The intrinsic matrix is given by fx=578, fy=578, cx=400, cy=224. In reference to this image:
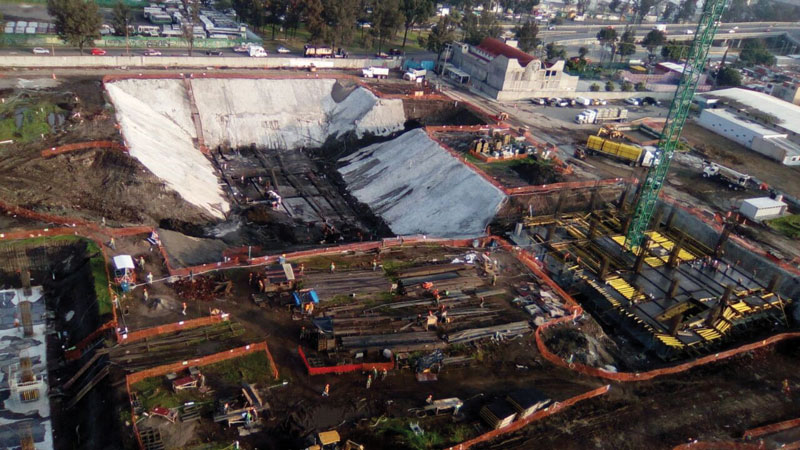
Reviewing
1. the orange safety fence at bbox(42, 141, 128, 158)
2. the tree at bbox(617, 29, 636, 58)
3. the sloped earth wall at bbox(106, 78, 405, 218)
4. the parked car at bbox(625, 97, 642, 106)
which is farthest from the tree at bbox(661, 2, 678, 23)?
the orange safety fence at bbox(42, 141, 128, 158)

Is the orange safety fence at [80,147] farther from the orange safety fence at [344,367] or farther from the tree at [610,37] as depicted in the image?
the tree at [610,37]

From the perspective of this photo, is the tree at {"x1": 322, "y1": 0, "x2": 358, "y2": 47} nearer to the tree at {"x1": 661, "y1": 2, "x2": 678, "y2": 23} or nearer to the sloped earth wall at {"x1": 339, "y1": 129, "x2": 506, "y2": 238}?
the sloped earth wall at {"x1": 339, "y1": 129, "x2": 506, "y2": 238}

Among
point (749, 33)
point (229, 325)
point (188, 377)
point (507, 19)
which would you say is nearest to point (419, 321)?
point (229, 325)

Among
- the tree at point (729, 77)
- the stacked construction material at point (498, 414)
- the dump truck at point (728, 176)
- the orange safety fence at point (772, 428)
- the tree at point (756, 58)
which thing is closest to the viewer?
the stacked construction material at point (498, 414)

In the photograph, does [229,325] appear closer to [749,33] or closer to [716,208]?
[716,208]

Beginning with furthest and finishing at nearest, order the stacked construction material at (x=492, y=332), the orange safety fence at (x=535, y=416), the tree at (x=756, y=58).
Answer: the tree at (x=756, y=58)
the stacked construction material at (x=492, y=332)
the orange safety fence at (x=535, y=416)

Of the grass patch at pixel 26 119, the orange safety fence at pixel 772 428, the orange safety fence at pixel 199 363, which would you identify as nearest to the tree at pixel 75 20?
the grass patch at pixel 26 119

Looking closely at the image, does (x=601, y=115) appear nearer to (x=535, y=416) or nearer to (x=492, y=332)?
(x=492, y=332)
